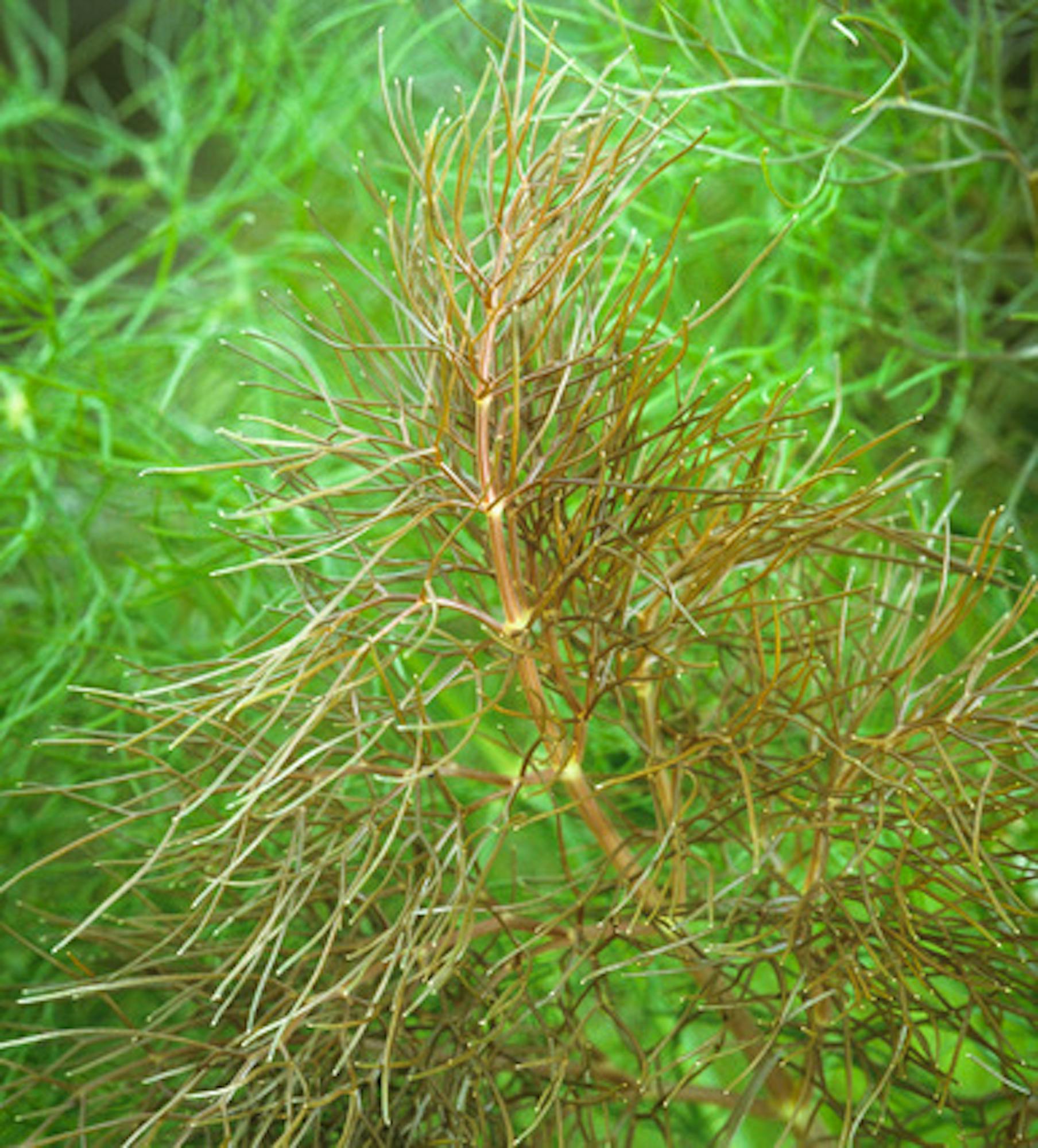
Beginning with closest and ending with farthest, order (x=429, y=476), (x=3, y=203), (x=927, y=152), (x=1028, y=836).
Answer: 1. (x=429, y=476)
2. (x=1028, y=836)
3. (x=927, y=152)
4. (x=3, y=203)

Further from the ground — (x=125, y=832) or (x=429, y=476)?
(x=429, y=476)

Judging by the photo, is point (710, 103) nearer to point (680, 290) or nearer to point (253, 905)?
point (680, 290)

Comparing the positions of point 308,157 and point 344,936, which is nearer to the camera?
point 344,936

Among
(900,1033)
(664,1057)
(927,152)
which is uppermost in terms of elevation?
(927,152)

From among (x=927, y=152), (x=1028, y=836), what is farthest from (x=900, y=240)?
(x=1028, y=836)

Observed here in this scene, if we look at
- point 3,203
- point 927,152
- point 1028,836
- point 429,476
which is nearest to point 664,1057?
point 1028,836

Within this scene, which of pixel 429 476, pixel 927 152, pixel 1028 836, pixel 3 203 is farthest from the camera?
pixel 3 203

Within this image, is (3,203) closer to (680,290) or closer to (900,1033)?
(680,290)
